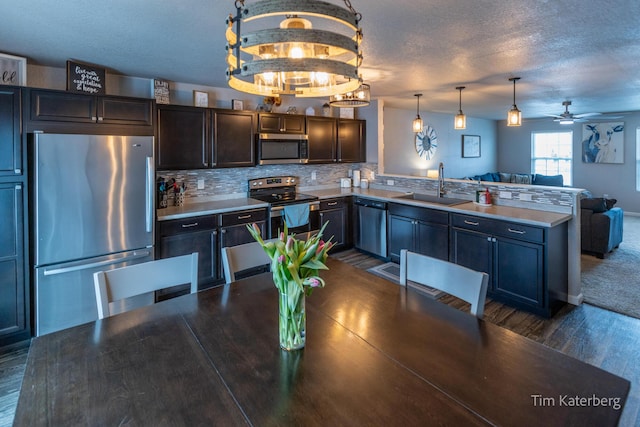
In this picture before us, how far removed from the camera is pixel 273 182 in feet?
16.3

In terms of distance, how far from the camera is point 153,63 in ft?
10.8

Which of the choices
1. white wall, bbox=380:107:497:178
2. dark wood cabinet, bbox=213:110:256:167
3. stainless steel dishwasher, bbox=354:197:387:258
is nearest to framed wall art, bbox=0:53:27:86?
dark wood cabinet, bbox=213:110:256:167

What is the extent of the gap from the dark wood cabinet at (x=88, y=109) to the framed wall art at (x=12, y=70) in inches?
11.9


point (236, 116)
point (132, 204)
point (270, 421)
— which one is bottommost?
point (270, 421)

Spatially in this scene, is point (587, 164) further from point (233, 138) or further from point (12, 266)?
point (12, 266)

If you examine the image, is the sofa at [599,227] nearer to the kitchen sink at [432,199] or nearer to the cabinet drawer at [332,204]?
the kitchen sink at [432,199]

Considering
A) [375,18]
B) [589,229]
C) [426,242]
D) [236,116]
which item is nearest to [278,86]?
[375,18]

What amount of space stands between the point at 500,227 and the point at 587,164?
6867 millimetres

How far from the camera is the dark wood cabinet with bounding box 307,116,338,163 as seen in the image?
5066 millimetres

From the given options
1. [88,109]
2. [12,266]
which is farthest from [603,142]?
[12,266]

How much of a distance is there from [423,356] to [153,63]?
336 centimetres

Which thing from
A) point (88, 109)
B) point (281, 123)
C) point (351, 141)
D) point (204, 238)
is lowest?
point (204, 238)

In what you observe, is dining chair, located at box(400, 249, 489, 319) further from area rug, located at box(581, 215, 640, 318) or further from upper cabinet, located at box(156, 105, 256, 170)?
upper cabinet, located at box(156, 105, 256, 170)

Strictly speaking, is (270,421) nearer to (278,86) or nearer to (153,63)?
→ (278,86)
